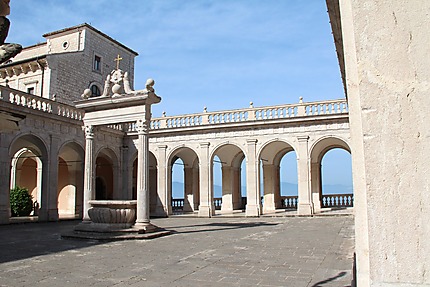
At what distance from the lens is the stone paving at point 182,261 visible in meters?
6.33

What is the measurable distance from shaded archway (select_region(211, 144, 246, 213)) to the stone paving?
52.0 ft

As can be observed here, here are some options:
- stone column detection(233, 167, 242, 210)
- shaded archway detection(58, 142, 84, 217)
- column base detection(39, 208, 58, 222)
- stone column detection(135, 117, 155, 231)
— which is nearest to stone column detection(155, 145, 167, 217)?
shaded archway detection(58, 142, 84, 217)

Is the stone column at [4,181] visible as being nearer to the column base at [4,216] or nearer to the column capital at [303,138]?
the column base at [4,216]

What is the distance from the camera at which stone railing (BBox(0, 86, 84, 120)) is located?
1870 cm

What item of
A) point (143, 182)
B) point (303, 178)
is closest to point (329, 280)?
point (143, 182)

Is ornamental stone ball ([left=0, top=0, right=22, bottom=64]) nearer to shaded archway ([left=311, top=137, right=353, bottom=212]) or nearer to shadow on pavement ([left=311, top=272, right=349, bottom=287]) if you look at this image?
shadow on pavement ([left=311, top=272, right=349, bottom=287])

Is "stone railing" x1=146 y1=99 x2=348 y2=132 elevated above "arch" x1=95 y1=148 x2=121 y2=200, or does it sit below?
above

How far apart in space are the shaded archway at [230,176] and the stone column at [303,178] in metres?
5.75

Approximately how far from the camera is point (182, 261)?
816 cm

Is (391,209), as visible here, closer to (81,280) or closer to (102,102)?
(81,280)

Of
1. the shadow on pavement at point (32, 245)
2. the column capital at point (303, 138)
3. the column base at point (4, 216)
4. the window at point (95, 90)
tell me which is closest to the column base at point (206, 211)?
the column capital at point (303, 138)

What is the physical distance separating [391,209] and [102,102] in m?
13.9

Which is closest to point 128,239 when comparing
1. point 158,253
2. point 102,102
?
point 158,253

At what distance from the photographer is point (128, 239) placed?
12.2 metres
